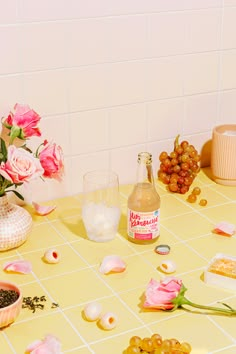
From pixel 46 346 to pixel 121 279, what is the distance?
27 centimetres

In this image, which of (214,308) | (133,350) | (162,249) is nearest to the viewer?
(133,350)

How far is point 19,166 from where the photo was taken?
4.66 ft

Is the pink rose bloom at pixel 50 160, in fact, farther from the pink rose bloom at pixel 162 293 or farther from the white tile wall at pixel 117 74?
the pink rose bloom at pixel 162 293

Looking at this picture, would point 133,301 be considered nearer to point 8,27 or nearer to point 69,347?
point 69,347

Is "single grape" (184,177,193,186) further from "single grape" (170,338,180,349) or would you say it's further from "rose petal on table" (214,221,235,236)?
"single grape" (170,338,180,349)

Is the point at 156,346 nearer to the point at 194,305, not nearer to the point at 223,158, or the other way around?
the point at 194,305

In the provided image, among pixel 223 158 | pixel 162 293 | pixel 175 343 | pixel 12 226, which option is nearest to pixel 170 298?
pixel 162 293

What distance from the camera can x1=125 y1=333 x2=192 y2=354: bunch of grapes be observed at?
1.16m

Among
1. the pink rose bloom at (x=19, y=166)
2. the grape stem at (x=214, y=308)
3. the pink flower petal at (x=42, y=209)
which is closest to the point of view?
the grape stem at (x=214, y=308)

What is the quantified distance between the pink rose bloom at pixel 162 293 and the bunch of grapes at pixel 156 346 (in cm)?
12

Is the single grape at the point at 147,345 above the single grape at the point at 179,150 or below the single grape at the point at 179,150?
below

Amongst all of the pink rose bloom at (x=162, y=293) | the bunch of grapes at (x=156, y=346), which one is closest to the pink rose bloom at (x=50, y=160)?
the pink rose bloom at (x=162, y=293)

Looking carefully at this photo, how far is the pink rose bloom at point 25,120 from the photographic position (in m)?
1.51

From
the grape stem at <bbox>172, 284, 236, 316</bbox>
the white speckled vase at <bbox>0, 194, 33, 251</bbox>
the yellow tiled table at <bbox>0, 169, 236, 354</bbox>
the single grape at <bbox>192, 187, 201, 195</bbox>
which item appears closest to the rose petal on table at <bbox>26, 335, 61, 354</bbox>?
the yellow tiled table at <bbox>0, 169, 236, 354</bbox>
